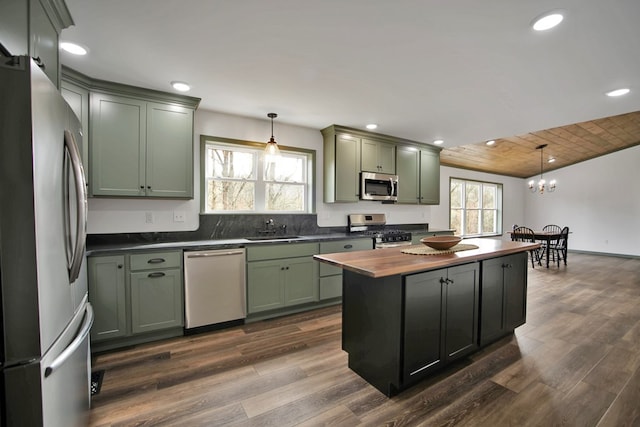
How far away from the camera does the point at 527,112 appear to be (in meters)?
3.45

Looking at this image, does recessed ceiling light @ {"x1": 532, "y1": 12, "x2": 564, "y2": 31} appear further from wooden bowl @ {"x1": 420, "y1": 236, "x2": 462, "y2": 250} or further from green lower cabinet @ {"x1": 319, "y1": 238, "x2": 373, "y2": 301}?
green lower cabinet @ {"x1": 319, "y1": 238, "x2": 373, "y2": 301}

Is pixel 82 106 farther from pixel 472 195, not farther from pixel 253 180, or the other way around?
pixel 472 195

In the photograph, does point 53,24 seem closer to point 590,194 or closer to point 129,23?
point 129,23

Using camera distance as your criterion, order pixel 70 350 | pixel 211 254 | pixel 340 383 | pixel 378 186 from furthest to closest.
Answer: pixel 378 186, pixel 211 254, pixel 340 383, pixel 70 350

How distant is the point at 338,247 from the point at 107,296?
242 cm

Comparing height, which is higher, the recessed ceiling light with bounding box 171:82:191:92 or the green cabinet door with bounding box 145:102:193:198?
the recessed ceiling light with bounding box 171:82:191:92

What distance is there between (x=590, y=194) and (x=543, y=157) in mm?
→ 2063

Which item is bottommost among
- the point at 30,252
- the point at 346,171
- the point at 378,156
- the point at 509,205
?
the point at 30,252

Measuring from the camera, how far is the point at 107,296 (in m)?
2.46

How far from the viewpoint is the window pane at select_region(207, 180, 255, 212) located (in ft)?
11.6

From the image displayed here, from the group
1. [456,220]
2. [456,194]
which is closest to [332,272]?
[456,220]

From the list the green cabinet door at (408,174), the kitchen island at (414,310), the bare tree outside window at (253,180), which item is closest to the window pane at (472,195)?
the green cabinet door at (408,174)

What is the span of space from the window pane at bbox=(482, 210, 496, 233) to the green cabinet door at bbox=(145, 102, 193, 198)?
7.77 meters

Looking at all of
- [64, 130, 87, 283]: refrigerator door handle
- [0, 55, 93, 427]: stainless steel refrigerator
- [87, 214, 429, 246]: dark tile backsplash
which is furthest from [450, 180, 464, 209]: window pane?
[0, 55, 93, 427]: stainless steel refrigerator
